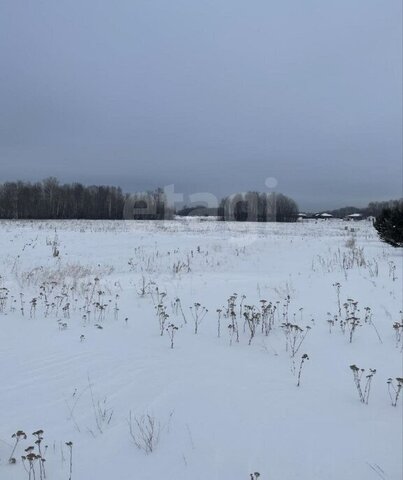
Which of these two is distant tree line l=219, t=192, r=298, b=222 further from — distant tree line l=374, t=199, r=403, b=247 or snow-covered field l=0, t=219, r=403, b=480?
snow-covered field l=0, t=219, r=403, b=480

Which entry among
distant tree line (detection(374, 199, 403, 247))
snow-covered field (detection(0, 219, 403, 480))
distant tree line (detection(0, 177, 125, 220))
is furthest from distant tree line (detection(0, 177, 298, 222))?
snow-covered field (detection(0, 219, 403, 480))

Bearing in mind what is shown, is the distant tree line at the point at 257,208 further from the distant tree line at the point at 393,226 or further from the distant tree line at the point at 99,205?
the distant tree line at the point at 393,226

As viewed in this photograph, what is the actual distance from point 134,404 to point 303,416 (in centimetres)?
152

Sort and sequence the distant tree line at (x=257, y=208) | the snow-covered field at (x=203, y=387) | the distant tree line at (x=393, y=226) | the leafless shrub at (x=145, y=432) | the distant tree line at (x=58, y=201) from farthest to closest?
the distant tree line at (x=257, y=208) < the distant tree line at (x=58, y=201) < the distant tree line at (x=393, y=226) < the leafless shrub at (x=145, y=432) < the snow-covered field at (x=203, y=387)

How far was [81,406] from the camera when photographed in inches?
137

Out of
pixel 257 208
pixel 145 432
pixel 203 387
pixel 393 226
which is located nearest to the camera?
pixel 145 432

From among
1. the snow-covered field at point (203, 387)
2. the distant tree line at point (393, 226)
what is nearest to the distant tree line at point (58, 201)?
the distant tree line at point (393, 226)

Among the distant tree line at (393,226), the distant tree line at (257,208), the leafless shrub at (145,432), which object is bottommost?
the leafless shrub at (145,432)

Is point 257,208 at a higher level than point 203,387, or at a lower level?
higher

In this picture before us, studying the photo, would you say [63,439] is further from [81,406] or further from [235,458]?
[235,458]

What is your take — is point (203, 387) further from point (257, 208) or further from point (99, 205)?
point (257, 208)

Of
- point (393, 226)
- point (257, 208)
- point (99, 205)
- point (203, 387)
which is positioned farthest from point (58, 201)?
point (203, 387)

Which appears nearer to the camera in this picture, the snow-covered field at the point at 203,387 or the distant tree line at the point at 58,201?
the snow-covered field at the point at 203,387

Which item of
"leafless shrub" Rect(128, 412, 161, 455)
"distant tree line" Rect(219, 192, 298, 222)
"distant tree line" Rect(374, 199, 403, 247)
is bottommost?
"leafless shrub" Rect(128, 412, 161, 455)
